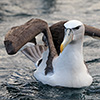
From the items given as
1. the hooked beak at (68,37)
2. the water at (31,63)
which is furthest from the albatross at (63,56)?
the water at (31,63)

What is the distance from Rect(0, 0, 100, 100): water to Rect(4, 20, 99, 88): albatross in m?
0.19

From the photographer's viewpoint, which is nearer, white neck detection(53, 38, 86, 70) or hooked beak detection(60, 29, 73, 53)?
hooked beak detection(60, 29, 73, 53)

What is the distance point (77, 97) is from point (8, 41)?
1.88 m

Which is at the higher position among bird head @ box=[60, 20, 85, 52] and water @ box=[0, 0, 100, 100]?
bird head @ box=[60, 20, 85, 52]

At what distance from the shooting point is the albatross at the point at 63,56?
7078 mm

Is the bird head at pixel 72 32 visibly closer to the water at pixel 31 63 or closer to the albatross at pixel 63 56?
the albatross at pixel 63 56

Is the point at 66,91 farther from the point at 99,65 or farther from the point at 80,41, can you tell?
the point at 99,65

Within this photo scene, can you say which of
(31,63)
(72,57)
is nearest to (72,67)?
(72,57)

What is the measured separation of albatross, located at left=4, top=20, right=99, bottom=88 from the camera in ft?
23.2

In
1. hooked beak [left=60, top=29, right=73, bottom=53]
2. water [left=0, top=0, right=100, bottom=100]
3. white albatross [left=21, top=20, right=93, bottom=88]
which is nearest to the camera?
hooked beak [left=60, top=29, right=73, bottom=53]

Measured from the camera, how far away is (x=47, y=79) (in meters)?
7.87

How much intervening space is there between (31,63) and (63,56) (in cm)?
210

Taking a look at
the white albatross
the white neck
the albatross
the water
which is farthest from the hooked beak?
the water

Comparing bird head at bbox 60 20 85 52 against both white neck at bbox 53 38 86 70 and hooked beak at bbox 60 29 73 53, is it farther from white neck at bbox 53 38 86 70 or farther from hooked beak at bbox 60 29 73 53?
white neck at bbox 53 38 86 70
